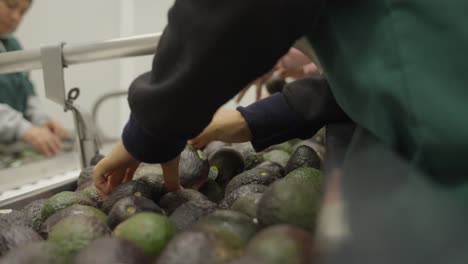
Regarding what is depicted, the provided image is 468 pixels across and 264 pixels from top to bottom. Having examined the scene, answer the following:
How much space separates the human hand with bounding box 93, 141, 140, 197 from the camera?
30.9 inches

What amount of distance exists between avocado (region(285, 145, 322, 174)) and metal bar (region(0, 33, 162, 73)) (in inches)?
15.5

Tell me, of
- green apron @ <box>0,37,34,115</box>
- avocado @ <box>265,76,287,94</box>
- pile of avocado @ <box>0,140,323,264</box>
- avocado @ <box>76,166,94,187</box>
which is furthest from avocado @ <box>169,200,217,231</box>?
green apron @ <box>0,37,34,115</box>

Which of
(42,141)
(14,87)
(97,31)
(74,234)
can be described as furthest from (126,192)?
(97,31)

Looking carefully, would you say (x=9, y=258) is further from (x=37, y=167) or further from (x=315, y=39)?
(x=37, y=167)

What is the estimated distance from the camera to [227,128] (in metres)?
0.91

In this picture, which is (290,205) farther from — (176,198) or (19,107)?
(19,107)

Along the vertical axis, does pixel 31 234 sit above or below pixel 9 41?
above

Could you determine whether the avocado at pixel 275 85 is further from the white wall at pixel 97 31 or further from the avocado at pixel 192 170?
the white wall at pixel 97 31

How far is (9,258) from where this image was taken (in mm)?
483

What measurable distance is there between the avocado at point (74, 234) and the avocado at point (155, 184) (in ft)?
0.68

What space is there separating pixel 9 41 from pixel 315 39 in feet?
6.92

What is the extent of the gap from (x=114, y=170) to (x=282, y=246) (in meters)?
0.45

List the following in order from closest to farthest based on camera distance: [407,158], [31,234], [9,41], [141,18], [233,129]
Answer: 1. [407,158]
2. [31,234]
3. [233,129]
4. [9,41]
5. [141,18]

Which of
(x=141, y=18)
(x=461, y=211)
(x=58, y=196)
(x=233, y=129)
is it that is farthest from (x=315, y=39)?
(x=141, y=18)
